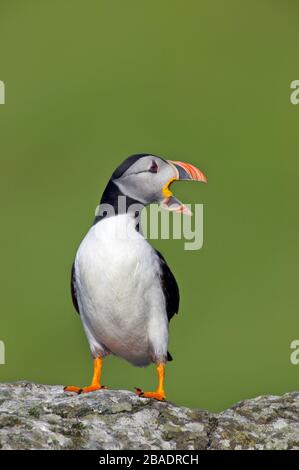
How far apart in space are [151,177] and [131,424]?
8.01 feet

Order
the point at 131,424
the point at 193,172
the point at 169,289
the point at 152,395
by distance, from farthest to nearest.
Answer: the point at 169,289, the point at 193,172, the point at 152,395, the point at 131,424

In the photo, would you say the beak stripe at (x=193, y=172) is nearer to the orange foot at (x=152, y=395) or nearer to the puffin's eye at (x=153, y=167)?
the puffin's eye at (x=153, y=167)

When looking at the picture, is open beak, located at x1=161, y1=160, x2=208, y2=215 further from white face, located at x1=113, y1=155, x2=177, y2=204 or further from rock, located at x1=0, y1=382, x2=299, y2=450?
rock, located at x1=0, y1=382, x2=299, y2=450

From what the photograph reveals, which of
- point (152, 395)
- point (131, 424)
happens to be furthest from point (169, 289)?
point (131, 424)

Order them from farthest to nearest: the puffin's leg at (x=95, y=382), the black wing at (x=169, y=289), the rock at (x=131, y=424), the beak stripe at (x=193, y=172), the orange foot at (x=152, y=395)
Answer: the black wing at (x=169, y=289) < the beak stripe at (x=193, y=172) < the puffin's leg at (x=95, y=382) < the orange foot at (x=152, y=395) < the rock at (x=131, y=424)

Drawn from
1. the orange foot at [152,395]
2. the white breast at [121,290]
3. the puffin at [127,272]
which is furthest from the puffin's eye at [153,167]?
the orange foot at [152,395]

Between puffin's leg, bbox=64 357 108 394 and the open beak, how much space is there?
1.52 m

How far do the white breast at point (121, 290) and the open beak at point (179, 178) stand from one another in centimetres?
39

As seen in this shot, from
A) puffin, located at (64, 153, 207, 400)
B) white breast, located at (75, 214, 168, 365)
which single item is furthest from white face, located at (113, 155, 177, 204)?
white breast, located at (75, 214, 168, 365)

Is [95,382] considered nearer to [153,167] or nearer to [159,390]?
[159,390]

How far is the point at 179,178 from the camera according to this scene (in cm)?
889

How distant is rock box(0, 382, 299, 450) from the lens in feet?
22.5

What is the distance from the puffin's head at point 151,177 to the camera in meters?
8.84
